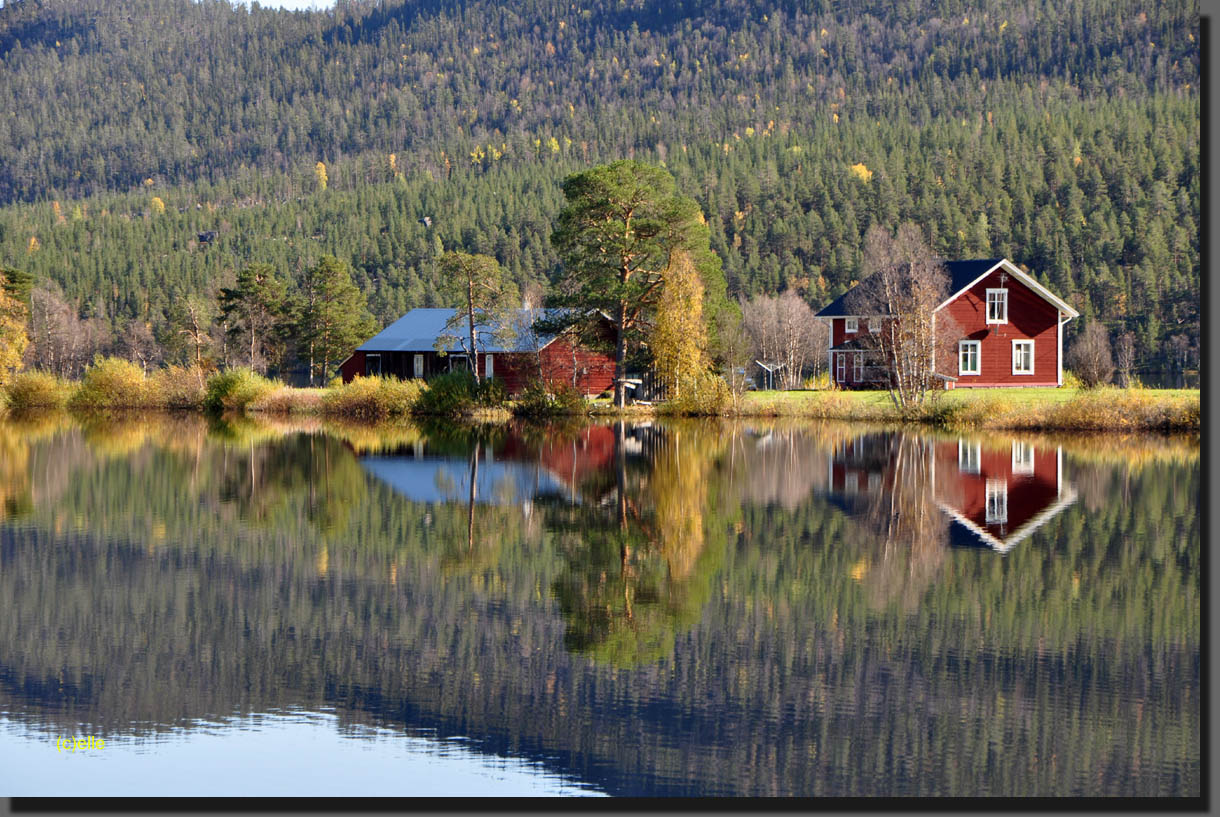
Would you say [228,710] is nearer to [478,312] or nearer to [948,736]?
[948,736]

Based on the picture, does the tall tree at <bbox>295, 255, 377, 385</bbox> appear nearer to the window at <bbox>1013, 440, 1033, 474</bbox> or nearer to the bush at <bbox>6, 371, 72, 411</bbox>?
the bush at <bbox>6, 371, 72, 411</bbox>

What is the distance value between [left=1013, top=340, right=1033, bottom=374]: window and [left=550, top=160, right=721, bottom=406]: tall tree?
14.0 meters

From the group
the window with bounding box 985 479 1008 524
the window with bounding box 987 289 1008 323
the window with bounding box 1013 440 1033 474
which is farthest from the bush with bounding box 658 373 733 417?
the window with bounding box 985 479 1008 524

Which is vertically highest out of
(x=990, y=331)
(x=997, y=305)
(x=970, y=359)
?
(x=997, y=305)

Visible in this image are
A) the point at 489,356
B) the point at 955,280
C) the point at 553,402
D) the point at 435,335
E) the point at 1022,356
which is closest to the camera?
the point at 553,402

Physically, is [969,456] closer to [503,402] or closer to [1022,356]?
[503,402]

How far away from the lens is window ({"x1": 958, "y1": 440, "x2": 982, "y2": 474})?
89.4 ft

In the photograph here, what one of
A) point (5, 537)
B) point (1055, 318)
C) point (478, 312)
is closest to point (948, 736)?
point (5, 537)

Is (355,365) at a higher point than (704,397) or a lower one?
higher

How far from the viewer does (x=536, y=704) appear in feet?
33.7

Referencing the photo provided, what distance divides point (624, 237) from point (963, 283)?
14.7m

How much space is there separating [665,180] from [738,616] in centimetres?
3714

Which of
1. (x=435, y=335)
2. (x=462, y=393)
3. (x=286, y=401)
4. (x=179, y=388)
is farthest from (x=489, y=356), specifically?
(x=179, y=388)

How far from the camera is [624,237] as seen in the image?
48.6 meters
